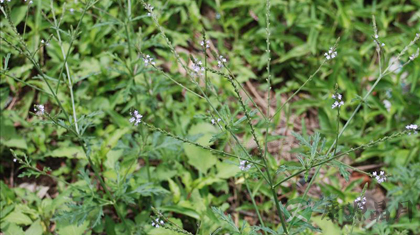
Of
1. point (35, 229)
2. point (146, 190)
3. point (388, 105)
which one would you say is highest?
A: point (388, 105)

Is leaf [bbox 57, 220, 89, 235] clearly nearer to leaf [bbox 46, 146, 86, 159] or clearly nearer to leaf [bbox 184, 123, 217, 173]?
leaf [bbox 46, 146, 86, 159]

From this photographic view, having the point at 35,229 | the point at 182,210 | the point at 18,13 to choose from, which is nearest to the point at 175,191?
the point at 182,210

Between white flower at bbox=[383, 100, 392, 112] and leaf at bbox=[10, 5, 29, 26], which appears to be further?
white flower at bbox=[383, 100, 392, 112]

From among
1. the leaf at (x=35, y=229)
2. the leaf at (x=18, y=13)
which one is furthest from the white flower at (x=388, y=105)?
the leaf at (x=18, y=13)

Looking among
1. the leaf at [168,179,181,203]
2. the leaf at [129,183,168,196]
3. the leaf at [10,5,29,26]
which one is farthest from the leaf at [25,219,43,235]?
the leaf at [10,5,29,26]

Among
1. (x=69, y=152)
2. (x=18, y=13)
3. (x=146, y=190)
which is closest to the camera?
(x=146, y=190)

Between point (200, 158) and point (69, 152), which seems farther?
point (200, 158)

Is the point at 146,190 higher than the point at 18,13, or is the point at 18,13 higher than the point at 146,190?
the point at 18,13

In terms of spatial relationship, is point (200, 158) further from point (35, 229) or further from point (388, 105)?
point (388, 105)

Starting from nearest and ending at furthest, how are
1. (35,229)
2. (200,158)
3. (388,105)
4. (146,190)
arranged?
1. (146,190)
2. (35,229)
3. (200,158)
4. (388,105)

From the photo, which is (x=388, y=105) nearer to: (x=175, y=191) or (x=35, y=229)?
(x=175, y=191)

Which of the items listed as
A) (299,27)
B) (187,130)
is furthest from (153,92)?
(299,27)

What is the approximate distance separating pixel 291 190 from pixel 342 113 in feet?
3.21

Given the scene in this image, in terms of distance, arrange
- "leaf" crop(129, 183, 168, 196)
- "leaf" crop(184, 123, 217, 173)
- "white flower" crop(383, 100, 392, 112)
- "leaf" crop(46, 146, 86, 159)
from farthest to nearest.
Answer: "white flower" crop(383, 100, 392, 112), "leaf" crop(184, 123, 217, 173), "leaf" crop(46, 146, 86, 159), "leaf" crop(129, 183, 168, 196)
